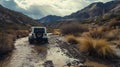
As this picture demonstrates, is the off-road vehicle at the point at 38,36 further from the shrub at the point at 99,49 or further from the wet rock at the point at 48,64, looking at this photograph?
the wet rock at the point at 48,64

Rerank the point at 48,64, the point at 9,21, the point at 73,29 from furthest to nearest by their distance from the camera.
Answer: the point at 9,21 < the point at 73,29 < the point at 48,64

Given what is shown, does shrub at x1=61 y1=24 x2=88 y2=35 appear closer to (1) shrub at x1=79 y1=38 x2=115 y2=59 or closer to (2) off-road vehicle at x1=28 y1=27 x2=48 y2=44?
(2) off-road vehicle at x1=28 y1=27 x2=48 y2=44

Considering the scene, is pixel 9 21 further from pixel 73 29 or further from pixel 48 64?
pixel 48 64

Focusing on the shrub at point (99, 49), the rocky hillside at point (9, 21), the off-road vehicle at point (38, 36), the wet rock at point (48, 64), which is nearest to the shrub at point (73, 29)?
the off-road vehicle at point (38, 36)

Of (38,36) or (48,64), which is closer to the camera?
(48,64)

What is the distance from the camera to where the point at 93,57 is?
66.5ft

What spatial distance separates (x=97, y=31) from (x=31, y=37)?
790 cm

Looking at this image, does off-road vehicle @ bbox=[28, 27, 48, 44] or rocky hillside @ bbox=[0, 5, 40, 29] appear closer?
Result: off-road vehicle @ bbox=[28, 27, 48, 44]

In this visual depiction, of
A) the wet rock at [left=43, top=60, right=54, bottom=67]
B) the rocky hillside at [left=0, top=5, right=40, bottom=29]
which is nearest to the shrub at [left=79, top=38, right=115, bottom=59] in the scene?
the wet rock at [left=43, top=60, right=54, bottom=67]

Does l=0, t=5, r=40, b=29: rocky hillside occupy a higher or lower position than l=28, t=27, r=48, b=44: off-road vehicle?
higher

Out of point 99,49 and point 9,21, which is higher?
point 9,21

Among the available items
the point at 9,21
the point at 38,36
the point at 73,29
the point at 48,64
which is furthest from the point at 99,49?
the point at 9,21

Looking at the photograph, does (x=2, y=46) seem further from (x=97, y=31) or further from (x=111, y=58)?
(x=97, y=31)

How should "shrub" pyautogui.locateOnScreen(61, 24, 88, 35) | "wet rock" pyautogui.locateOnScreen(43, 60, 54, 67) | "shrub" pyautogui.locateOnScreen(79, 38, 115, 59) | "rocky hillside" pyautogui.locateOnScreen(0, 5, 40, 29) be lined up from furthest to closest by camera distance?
"rocky hillside" pyautogui.locateOnScreen(0, 5, 40, 29), "shrub" pyautogui.locateOnScreen(61, 24, 88, 35), "shrub" pyautogui.locateOnScreen(79, 38, 115, 59), "wet rock" pyautogui.locateOnScreen(43, 60, 54, 67)
